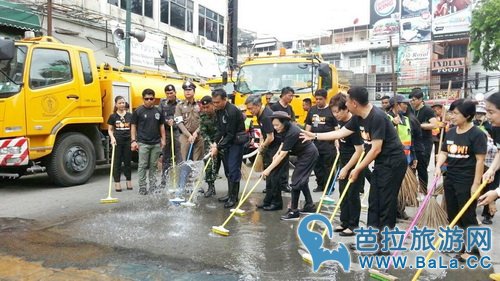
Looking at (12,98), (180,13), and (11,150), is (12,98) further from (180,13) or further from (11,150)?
(180,13)

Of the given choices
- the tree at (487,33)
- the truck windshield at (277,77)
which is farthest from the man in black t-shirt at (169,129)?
the tree at (487,33)

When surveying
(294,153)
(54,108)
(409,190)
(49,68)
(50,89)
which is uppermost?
(49,68)

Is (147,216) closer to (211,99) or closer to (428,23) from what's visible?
(211,99)

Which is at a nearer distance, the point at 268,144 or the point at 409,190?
the point at 409,190

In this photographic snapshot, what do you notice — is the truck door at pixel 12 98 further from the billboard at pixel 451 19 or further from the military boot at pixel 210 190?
the billboard at pixel 451 19

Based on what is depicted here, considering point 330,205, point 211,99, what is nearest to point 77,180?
point 211,99

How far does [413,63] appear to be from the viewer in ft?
123

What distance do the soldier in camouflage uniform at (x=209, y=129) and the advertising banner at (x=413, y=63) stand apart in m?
33.9

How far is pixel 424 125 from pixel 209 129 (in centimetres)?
324

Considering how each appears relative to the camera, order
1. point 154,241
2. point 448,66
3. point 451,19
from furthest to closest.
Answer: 1. point 451,19
2. point 448,66
3. point 154,241

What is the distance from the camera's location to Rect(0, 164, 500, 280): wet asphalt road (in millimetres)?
3693

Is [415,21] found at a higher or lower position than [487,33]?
higher

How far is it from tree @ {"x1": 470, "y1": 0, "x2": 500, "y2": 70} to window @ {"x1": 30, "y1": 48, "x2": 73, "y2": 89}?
2400 centimetres

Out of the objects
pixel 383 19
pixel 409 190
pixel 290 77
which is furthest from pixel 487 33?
pixel 409 190
